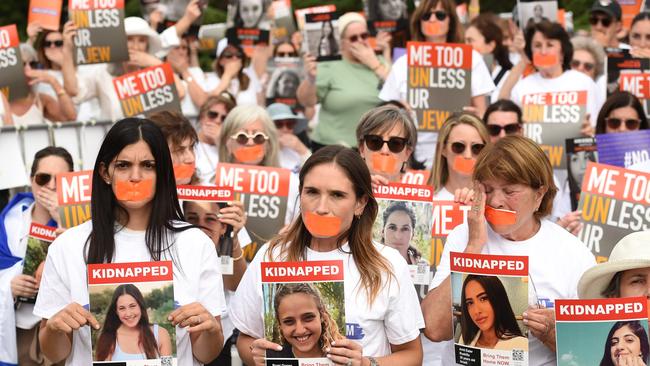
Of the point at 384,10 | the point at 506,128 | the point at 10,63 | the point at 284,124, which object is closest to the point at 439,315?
the point at 506,128

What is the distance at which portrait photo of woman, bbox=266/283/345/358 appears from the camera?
4992 mm

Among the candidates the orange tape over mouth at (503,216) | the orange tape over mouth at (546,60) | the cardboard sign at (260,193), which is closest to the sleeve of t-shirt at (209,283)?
the orange tape over mouth at (503,216)

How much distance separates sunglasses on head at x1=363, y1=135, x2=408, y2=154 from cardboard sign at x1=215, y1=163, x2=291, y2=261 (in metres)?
0.82

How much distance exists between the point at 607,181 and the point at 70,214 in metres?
3.06

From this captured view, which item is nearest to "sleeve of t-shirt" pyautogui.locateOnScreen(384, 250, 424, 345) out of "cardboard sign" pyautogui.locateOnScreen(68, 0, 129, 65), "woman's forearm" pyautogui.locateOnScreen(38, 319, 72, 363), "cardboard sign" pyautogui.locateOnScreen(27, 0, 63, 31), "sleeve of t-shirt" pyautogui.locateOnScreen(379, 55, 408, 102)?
"woman's forearm" pyautogui.locateOnScreen(38, 319, 72, 363)

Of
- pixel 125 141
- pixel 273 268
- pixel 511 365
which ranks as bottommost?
pixel 511 365

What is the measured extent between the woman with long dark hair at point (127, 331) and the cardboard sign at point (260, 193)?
2.69 m

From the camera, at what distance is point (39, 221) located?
7668mm

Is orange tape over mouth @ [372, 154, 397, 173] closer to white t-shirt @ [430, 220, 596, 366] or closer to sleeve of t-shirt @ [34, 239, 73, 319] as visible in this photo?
white t-shirt @ [430, 220, 596, 366]

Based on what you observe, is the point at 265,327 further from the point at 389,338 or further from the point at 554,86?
the point at 554,86

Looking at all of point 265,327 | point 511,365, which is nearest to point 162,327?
point 265,327

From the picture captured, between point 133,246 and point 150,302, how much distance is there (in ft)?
1.17

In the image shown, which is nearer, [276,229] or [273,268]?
[273,268]

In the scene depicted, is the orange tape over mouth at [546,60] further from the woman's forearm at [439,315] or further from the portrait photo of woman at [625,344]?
the portrait photo of woman at [625,344]
